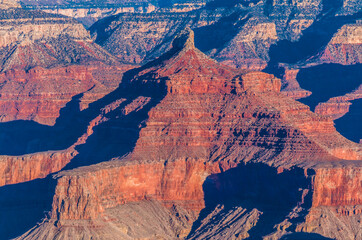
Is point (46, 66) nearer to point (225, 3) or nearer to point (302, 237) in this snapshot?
point (225, 3)

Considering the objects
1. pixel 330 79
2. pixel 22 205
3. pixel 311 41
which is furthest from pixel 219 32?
pixel 22 205

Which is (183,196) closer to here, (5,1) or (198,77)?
A: (198,77)

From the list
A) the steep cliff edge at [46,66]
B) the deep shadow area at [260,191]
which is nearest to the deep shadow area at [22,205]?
the deep shadow area at [260,191]

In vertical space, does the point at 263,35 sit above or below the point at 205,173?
above

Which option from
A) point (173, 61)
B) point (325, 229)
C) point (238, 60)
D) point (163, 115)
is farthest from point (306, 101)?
point (325, 229)

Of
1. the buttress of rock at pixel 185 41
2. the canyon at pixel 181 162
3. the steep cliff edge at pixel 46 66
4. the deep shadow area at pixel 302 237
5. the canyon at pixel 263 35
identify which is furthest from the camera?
the canyon at pixel 263 35

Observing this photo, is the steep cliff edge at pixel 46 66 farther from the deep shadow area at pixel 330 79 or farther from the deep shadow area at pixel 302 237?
the deep shadow area at pixel 302 237
